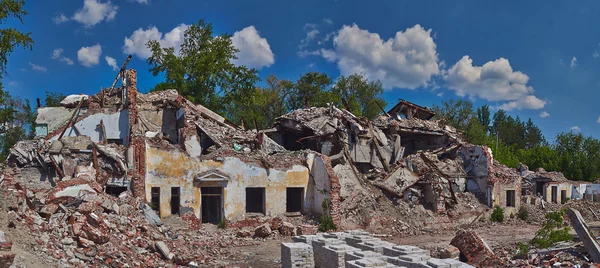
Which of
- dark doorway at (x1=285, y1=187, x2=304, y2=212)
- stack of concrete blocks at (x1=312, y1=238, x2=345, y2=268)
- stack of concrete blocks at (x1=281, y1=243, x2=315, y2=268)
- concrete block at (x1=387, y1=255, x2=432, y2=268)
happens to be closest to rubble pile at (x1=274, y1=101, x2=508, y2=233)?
dark doorway at (x1=285, y1=187, x2=304, y2=212)

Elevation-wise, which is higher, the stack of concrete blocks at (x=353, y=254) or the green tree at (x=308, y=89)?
the green tree at (x=308, y=89)

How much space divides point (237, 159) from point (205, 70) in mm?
14915

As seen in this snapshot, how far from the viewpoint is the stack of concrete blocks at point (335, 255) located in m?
10.8

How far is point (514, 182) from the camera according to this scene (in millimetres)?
26047

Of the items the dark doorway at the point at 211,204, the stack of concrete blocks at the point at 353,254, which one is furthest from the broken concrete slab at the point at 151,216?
the stack of concrete blocks at the point at 353,254

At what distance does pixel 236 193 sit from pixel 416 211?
8.16 m

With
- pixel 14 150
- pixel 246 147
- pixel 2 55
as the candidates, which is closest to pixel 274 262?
pixel 246 147

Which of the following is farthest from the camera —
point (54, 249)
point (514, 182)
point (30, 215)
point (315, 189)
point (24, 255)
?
point (514, 182)

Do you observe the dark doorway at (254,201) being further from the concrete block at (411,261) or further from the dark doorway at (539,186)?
the dark doorway at (539,186)

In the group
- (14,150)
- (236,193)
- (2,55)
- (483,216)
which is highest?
(2,55)

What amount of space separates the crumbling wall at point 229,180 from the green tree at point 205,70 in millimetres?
13616

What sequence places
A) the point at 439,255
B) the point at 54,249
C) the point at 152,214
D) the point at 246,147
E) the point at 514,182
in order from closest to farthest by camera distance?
the point at 54,249
the point at 439,255
the point at 152,214
the point at 246,147
the point at 514,182

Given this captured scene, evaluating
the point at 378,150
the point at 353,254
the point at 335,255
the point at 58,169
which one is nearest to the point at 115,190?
the point at 58,169

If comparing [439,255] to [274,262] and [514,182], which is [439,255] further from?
[514,182]
